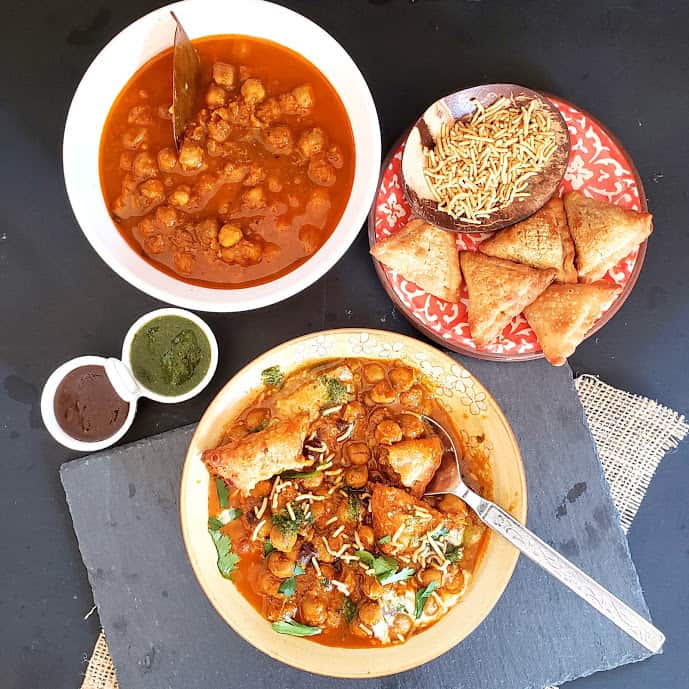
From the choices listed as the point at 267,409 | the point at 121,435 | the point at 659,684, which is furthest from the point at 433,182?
the point at 659,684

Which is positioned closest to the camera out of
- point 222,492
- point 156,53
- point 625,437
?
point 156,53

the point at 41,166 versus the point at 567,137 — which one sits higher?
the point at 567,137

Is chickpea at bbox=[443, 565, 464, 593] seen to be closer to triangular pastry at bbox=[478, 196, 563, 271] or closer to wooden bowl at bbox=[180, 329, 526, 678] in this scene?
wooden bowl at bbox=[180, 329, 526, 678]

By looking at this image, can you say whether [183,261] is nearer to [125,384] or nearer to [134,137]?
[134,137]

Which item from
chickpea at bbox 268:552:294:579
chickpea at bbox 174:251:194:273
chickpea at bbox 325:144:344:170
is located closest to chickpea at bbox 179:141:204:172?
chickpea at bbox 174:251:194:273

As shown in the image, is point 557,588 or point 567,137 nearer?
point 567,137

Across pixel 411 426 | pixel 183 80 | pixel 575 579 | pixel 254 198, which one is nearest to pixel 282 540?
pixel 411 426

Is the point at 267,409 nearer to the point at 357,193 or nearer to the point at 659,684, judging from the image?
the point at 357,193
